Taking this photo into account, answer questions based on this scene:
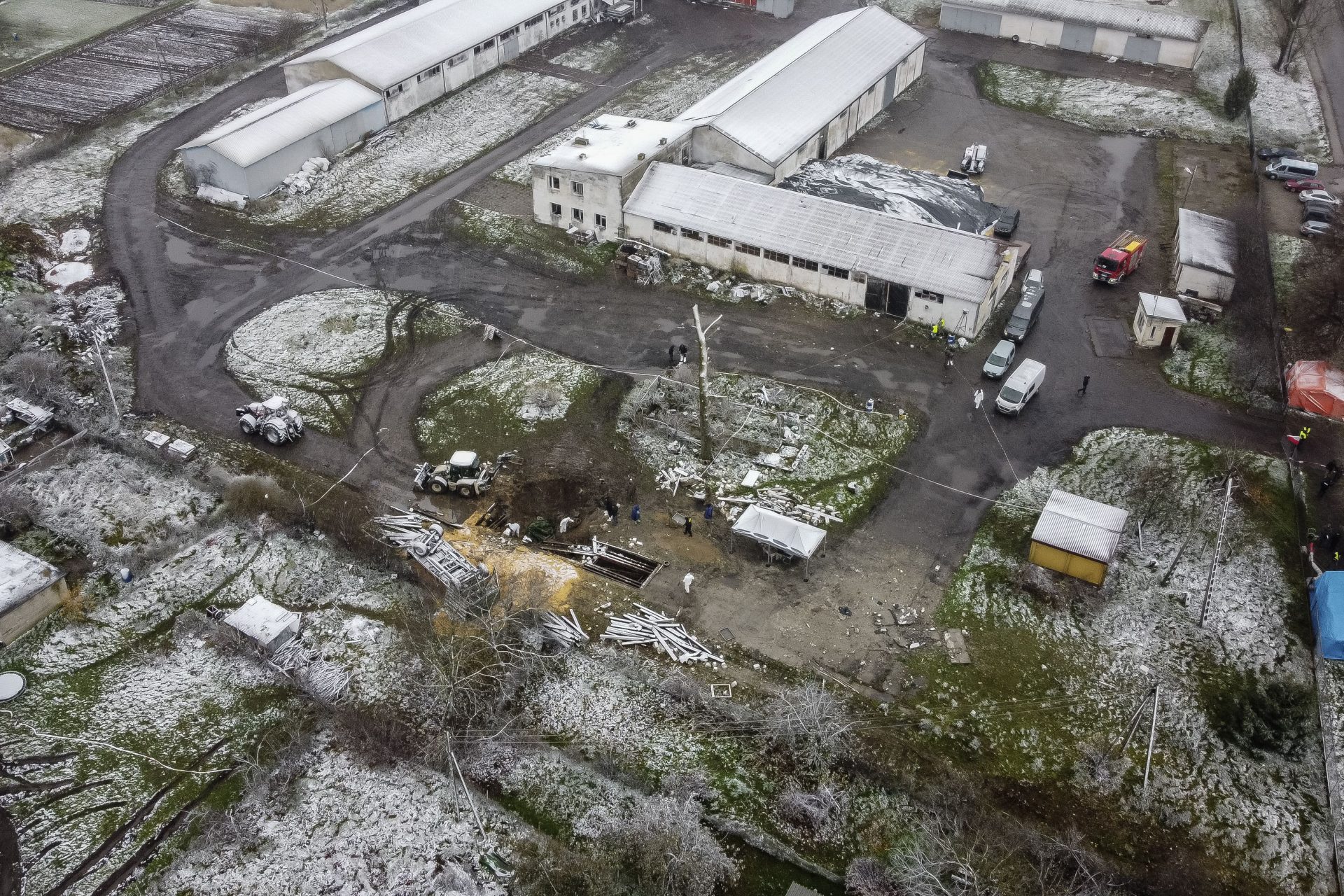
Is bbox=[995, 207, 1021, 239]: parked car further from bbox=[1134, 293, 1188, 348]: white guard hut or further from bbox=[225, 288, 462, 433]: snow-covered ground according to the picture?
bbox=[225, 288, 462, 433]: snow-covered ground

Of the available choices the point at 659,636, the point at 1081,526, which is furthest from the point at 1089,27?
the point at 659,636

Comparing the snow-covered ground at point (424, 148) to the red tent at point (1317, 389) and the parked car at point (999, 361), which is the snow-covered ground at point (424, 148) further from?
the red tent at point (1317, 389)

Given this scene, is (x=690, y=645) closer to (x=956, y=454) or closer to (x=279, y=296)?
(x=956, y=454)

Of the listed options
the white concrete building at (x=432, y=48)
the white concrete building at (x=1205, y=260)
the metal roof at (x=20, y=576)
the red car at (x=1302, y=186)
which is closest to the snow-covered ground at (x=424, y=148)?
the white concrete building at (x=432, y=48)

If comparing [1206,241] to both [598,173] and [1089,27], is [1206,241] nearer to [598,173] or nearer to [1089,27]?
[598,173]

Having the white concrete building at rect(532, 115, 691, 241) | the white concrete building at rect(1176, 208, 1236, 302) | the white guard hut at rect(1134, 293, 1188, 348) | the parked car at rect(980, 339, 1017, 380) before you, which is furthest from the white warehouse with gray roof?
the white concrete building at rect(1176, 208, 1236, 302)

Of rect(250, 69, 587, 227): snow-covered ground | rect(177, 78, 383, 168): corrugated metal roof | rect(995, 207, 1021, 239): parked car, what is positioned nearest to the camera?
rect(995, 207, 1021, 239): parked car
